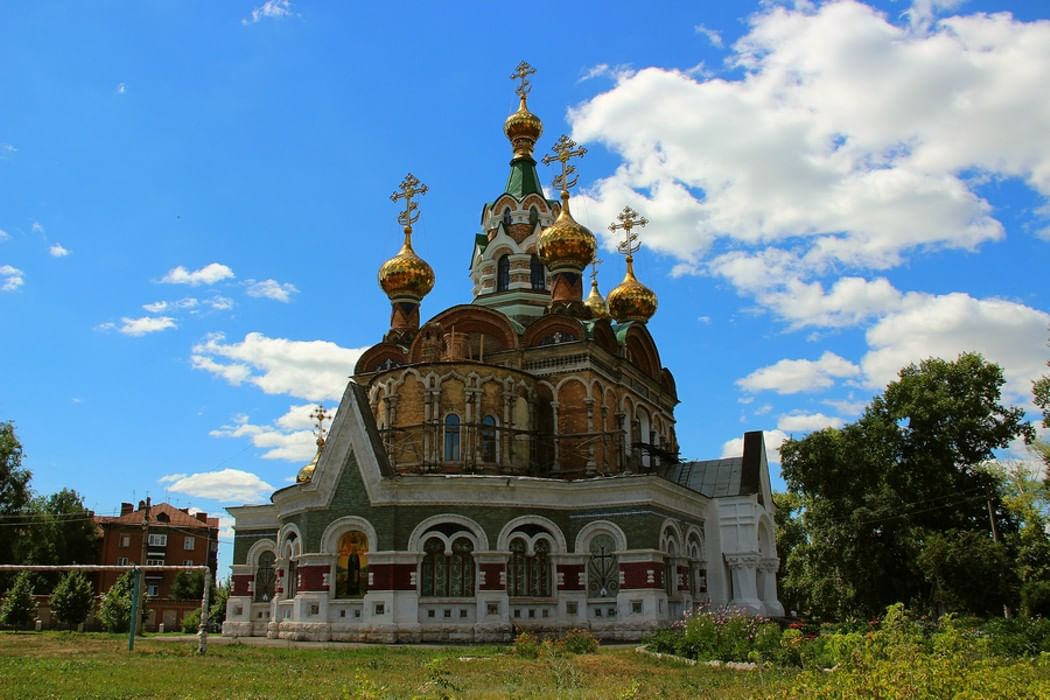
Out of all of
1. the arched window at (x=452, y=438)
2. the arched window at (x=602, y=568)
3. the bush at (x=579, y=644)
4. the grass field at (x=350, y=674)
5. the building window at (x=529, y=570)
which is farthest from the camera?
the arched window at (x=452, y=438)

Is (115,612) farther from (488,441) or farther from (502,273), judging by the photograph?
(502,273)

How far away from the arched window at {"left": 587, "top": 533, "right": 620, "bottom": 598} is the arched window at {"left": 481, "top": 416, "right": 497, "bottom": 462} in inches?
146

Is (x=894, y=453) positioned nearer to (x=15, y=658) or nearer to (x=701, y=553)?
(x=701, y=553)

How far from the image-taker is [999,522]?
2973 cm

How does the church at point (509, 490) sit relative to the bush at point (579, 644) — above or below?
above

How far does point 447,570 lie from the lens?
797 inches

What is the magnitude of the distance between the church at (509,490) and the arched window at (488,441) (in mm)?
38

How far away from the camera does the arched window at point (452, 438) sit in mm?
23078

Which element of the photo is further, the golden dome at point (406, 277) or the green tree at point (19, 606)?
the green tree at point (19, 606)

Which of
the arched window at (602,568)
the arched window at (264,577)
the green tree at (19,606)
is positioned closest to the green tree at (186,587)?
the green tree at (19,606)

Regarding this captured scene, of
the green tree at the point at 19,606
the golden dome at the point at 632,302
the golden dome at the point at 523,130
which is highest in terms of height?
the golden dome at the point at 523,130

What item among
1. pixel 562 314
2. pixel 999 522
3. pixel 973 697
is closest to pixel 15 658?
pixel 973 697

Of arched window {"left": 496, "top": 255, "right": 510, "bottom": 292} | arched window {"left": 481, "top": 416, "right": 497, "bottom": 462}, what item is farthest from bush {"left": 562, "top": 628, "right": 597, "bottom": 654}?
arched window {"left": 496, "top": 255, "right": 510, "bottom": 292}

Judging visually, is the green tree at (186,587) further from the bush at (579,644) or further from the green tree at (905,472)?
the bush at (579,644)
